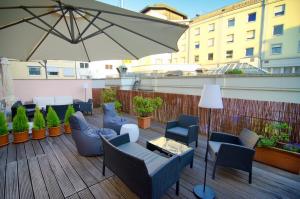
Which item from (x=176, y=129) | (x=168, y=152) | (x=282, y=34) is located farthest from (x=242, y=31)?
(x=168, y=152)

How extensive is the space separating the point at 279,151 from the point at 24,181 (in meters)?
5.04

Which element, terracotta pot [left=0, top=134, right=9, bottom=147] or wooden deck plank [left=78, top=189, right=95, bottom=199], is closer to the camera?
wooden deck plank [left=78, top=189, right=95, bottom=199]

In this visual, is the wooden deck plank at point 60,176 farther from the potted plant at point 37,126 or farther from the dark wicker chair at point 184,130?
the dark wicker chair at point 184,130

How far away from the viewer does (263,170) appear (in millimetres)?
3297

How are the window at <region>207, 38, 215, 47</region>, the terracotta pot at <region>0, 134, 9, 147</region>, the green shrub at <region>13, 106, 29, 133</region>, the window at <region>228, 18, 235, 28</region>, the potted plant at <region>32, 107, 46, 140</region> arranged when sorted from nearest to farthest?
the terracotta pot at <region>0, 134, 9, 147</region> → the green shrub at <region>13, 106, 29, 133</region> → the potted plant at <region>32, 107, 46, 140</region> → the window at <region>228, 18, 235, 28</region> → the window at <region>207, 38, 215, 47</region>

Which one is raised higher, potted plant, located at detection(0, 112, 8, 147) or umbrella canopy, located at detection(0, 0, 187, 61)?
umbrella canopy, located at detection(0, 0, 187, 61)

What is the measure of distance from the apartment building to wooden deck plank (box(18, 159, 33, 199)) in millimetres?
21743

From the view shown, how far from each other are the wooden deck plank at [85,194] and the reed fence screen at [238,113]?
13.6ft

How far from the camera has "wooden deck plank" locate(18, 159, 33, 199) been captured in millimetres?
2479

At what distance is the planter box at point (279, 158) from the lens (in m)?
3.18

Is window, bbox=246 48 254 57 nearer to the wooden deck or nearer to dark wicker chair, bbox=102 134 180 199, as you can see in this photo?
the wooden deck

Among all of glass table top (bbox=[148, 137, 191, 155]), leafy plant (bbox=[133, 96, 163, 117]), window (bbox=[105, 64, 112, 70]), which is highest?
window (bbox=[105, 64, 112, 70])

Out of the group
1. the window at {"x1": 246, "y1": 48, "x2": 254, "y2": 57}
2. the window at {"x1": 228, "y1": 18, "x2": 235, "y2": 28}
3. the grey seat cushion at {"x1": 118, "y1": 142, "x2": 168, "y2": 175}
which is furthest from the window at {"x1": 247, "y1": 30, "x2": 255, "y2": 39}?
the grey seat cushion at {"x1": 118, "y1": 142, "x2": 168, "y2": 175}

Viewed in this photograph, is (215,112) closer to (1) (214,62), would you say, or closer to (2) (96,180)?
(2) (96,180)
